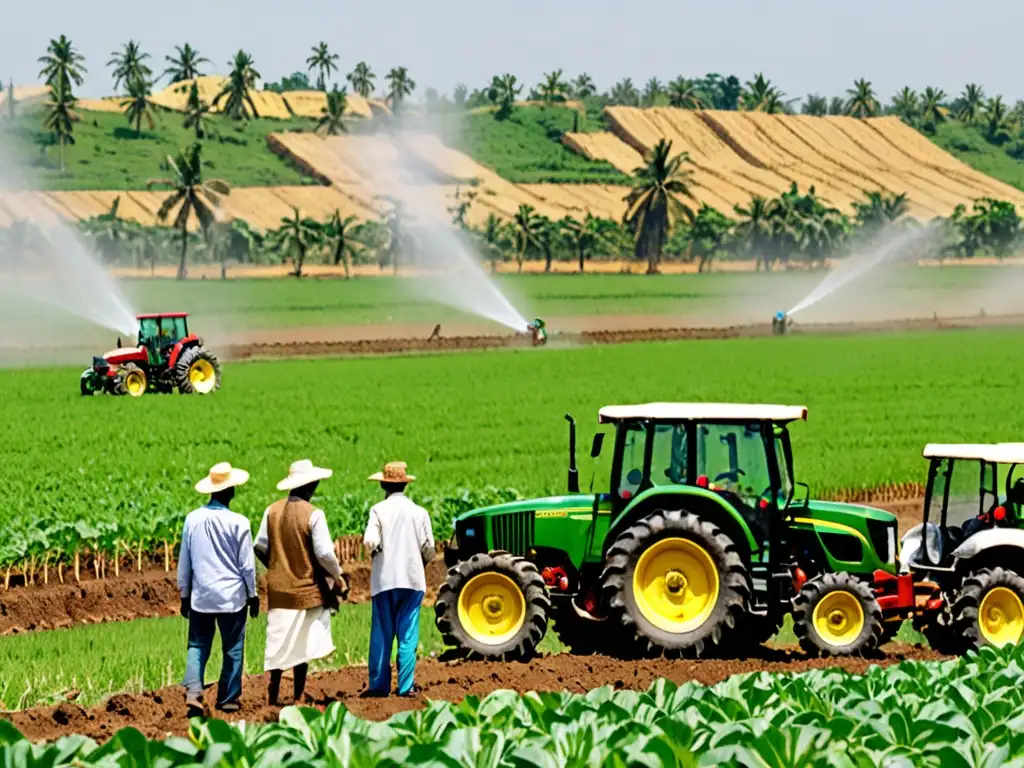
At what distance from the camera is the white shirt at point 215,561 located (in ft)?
39.1

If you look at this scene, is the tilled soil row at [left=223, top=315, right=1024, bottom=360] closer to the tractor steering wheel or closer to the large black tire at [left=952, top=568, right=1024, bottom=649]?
the tractor steering wheel

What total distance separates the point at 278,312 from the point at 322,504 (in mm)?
60536

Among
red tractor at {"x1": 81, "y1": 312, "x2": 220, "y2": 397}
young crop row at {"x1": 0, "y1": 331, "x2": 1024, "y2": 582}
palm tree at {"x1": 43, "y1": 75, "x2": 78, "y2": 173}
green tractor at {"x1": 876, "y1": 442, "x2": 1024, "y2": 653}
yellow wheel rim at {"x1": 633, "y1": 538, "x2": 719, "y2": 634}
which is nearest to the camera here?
yellow wheel rim at {"x1": 633, "y1": 538, "x2": 719, "y2": 634}

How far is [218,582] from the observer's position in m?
12.0

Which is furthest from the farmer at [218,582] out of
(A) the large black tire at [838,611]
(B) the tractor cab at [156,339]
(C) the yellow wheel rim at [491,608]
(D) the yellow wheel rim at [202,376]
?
(B) the tractor cab at [156,339]

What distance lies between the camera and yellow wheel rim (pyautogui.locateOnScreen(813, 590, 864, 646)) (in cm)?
1406

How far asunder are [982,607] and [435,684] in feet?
14.9

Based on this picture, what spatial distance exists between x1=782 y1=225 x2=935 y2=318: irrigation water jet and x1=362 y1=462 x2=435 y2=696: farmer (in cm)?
10007

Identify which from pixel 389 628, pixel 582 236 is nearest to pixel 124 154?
pixel 582 236

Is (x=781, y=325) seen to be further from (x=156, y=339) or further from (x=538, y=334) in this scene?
(x=156, y=339)

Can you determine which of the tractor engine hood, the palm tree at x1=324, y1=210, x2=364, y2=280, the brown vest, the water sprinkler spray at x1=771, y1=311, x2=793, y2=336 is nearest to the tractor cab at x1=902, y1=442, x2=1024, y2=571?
the brown vest

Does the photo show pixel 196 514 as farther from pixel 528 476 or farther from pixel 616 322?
pixel 616 322

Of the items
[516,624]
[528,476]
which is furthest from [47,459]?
[516,624]

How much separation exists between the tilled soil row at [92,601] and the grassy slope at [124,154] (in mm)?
123391
